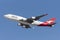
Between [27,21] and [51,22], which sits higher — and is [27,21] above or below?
below

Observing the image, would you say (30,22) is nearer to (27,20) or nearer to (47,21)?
(27,20)

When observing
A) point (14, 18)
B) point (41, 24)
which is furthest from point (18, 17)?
point (41, 24)

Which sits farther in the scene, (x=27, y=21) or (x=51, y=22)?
(x=51, y=22)

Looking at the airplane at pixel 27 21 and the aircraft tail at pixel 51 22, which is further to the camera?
the aircraft tail at pixel 51 22

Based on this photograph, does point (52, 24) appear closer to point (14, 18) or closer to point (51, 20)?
point (51, 20)

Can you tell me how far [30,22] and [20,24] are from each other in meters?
6.03

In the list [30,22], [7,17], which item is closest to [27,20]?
[30,22]

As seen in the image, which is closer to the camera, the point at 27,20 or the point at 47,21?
the point at 27,20

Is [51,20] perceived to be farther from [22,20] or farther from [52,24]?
[22,20]

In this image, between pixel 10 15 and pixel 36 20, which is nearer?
pixel 36 20

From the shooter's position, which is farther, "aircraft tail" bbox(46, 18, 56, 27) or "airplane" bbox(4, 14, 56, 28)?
"aircraft tail" bbox(46, 18, 56, 27)

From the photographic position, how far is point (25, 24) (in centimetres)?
15338

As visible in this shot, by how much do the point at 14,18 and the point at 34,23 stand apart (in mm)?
9549

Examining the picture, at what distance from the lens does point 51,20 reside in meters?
162
